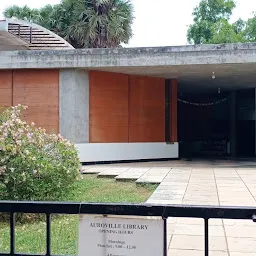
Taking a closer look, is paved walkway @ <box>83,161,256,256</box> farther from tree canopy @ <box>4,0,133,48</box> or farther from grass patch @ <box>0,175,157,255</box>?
tree canopy @ <box>4,0,133,48</box>

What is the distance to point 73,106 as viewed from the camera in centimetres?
1145

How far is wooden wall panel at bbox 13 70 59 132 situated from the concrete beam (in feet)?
1.20

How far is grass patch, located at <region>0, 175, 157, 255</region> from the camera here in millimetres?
3871

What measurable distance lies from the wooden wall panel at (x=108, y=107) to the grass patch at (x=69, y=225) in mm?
3877

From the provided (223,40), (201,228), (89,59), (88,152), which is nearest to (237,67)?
(89,59)

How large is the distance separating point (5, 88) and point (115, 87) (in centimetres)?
332

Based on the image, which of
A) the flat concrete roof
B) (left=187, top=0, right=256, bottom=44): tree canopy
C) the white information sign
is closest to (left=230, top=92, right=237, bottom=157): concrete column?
the flat concrete roof

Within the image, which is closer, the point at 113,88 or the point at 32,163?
the point at 32,163

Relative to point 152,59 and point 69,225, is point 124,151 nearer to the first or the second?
point 152,59

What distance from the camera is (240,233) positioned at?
167 inches

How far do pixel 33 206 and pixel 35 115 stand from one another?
1019 cm

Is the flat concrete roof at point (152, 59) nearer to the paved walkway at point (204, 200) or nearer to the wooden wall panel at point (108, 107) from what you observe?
the wooden wall panel at point (108, 107)

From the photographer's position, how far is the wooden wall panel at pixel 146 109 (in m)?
12.9

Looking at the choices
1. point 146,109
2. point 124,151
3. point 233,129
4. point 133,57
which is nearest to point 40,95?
point 133,57
